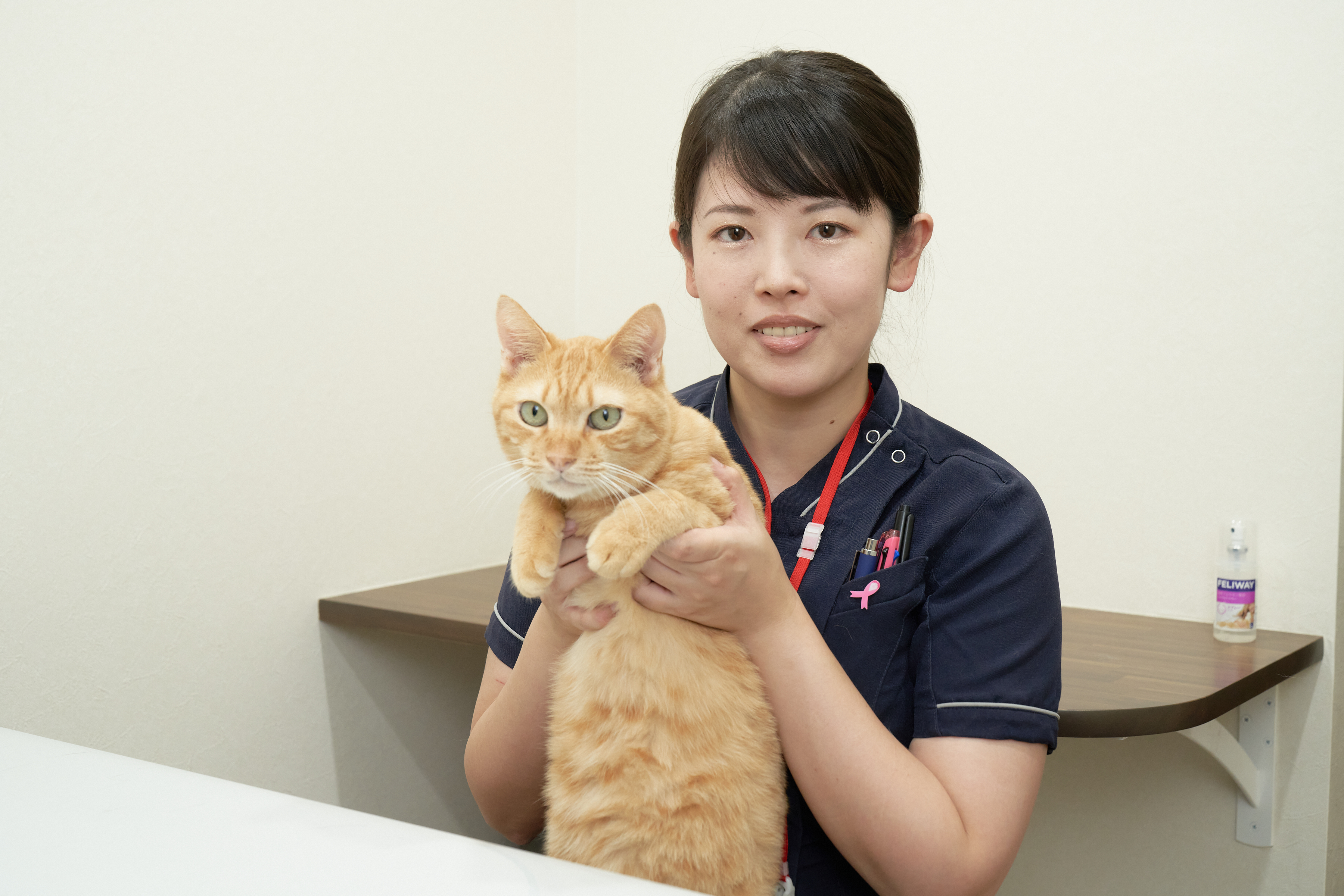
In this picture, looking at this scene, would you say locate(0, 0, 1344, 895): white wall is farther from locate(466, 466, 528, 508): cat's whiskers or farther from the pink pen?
the pink pen

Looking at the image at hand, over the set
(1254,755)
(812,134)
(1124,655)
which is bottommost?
(1254,755)

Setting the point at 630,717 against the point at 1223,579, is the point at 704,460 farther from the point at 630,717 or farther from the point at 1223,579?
the point at 1223,579

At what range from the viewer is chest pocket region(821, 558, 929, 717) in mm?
1086

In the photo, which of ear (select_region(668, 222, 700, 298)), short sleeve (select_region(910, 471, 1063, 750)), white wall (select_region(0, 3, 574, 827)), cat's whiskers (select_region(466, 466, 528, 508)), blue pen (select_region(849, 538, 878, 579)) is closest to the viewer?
short sleeve (select_region(910, 471, 1063, 750))

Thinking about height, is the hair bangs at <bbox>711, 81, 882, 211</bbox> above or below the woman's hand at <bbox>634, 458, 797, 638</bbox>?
above

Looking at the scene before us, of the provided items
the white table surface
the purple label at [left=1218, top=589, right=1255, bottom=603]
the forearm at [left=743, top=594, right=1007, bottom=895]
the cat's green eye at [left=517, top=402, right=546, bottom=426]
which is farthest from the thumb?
the purple label at [left=1218, top=589, right=1255, bottom=603]

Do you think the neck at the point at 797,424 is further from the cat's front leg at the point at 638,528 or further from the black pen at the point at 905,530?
the cat's front leg at the point at 638,528

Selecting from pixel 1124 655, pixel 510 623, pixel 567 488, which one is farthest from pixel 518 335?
pixel 1124 655

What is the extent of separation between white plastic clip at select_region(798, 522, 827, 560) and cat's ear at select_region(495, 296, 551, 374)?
412mm

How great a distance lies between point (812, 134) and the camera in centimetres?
109

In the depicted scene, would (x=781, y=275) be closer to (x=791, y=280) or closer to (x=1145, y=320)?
(x=791, y=280)

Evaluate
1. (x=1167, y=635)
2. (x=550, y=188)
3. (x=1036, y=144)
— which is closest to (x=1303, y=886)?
(x=1167, y=635)

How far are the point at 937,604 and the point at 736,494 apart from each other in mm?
277

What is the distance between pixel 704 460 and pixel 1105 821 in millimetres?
1726
